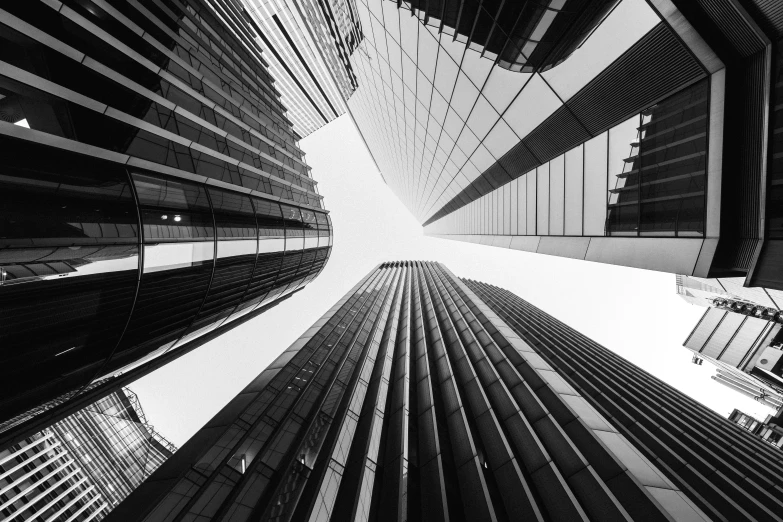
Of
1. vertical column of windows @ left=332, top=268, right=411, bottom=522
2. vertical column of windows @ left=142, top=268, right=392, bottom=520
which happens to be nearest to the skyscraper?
vertical column of windows @ left=332, top=268, right=411, bottom=522

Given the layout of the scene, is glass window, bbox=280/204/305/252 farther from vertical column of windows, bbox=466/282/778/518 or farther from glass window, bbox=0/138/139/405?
vertical column of windows, bbox=466/282/778/518

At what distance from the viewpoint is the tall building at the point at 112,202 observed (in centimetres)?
735

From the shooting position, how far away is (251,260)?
16125 mm

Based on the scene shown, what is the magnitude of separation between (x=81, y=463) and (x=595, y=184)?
101 metres

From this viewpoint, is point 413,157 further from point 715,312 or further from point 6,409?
point 715,312

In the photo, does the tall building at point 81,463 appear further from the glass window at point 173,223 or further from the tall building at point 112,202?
the glass window at point 173,223

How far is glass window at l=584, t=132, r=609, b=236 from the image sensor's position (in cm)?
988

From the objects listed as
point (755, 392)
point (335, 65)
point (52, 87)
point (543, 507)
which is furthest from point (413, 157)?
point (755, 392)

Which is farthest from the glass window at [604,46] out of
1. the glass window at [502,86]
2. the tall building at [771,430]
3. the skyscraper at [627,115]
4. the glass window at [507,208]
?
the tall building at [771,430]

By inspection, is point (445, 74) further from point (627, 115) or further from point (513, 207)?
point (627, 115)

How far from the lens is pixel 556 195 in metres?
12.9

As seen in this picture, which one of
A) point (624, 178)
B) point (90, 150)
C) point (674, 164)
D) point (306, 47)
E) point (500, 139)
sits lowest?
point (624, 178)

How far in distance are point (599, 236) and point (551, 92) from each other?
4.89 meters

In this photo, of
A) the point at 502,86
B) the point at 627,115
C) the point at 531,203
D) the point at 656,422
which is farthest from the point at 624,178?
the point at 656,422
